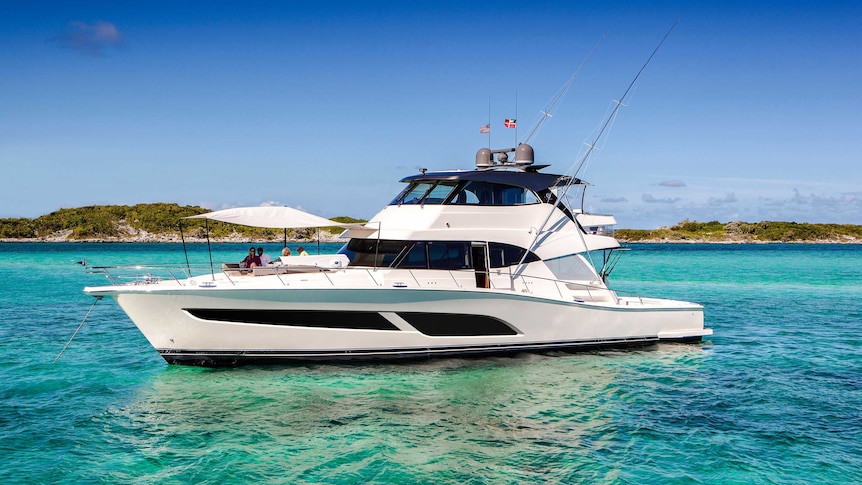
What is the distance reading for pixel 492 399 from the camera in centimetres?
1113

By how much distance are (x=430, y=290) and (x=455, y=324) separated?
112 cm

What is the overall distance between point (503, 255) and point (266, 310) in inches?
218

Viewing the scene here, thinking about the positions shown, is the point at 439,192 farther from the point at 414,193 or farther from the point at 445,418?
the point at 445,418

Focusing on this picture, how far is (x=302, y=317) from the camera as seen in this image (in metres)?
12.6

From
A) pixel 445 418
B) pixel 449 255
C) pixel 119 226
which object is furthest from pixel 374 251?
pixel 119 226

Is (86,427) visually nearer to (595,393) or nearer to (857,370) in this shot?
(595,393)

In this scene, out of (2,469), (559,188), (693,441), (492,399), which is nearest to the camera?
(2,469)

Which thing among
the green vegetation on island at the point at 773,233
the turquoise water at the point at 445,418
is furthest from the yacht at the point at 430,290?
the green vegetation on island at the point at 773,233

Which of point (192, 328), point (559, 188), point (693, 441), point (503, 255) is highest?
point (559, 188)

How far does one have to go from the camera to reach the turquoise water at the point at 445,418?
8.03 metres

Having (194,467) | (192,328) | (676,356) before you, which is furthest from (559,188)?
(194,467)

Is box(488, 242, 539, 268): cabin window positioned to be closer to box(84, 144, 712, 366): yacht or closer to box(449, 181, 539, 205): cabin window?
box(84, 144, 712, 366): yacht

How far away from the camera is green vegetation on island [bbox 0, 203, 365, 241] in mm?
160125

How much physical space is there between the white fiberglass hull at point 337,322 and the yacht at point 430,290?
0.02 metres
